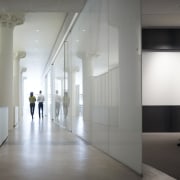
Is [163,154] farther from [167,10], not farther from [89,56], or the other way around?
[167,10]

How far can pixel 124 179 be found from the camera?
212 inches

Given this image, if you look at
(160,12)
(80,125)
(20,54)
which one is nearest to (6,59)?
(80,125)

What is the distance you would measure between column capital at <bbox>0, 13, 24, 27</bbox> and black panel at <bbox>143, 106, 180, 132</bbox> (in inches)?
263

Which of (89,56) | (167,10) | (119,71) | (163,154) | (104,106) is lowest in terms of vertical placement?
(163,154)

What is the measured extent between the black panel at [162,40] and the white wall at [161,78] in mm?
297

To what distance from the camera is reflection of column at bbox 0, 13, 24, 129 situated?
48.4ft

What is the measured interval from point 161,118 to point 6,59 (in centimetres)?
673

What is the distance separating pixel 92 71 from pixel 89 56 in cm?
62

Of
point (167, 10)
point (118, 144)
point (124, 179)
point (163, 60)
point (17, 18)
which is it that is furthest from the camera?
point (17, 18)

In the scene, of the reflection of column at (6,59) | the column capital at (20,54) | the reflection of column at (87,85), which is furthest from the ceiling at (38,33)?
the reflection of column at (87,85)

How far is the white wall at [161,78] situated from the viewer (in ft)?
46.0

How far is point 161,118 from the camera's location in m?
13.9

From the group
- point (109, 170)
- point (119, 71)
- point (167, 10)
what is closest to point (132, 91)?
point (119, 71)

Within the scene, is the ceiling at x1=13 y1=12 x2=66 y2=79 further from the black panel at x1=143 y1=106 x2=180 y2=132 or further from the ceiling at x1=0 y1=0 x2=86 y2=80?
the black panel at x1=143 y1=106 x2=180 y2=132
